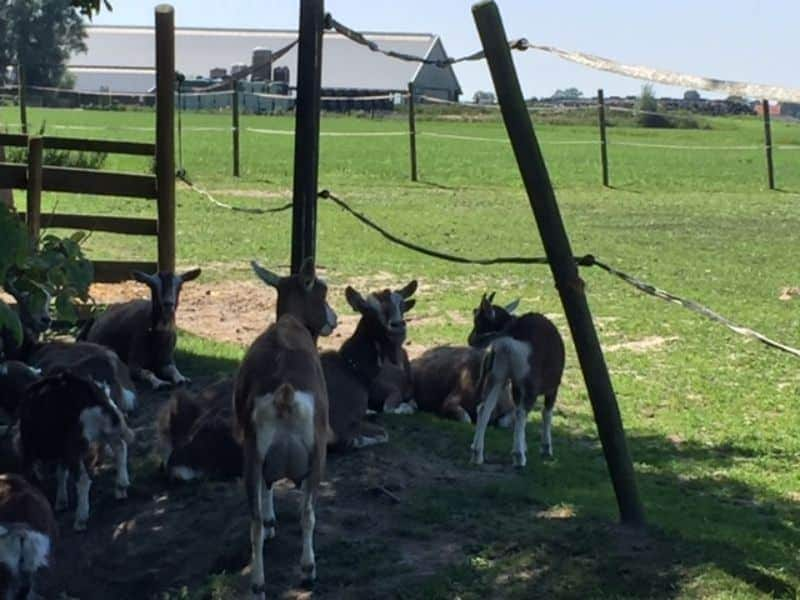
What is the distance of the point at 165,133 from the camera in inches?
491

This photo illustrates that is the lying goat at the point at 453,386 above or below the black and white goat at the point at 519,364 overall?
below

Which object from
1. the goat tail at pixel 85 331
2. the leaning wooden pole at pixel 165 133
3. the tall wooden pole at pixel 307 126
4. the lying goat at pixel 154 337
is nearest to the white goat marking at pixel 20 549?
the tall wooden pole at pixel 307 126

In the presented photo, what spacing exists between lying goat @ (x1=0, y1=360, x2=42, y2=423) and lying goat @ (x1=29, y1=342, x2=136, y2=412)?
125 mm

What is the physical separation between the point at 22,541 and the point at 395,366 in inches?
158

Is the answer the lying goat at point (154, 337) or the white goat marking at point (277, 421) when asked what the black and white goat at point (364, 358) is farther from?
the white goat marking at point (277, 421)

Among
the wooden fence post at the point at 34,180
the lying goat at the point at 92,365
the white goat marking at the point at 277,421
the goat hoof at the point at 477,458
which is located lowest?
the goat hoof at the point at 477,458

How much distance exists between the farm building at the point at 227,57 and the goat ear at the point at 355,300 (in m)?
87.0

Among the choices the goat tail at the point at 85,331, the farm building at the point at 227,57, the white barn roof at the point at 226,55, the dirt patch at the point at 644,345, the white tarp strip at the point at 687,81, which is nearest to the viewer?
the white tarp strip at the point at 687,81

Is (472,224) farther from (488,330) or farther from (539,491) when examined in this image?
(539,491)

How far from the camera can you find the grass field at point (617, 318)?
257 inches

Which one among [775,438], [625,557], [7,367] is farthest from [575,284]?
[7,367]

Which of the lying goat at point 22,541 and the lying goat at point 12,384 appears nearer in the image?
the lying goat at point 22,541

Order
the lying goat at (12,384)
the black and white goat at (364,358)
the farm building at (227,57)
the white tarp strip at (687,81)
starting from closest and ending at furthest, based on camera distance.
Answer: the white tarp strip at (687,81) → the black and white goat at (364,358) → the lying goat at (12,384) → the farm building at (227,57)

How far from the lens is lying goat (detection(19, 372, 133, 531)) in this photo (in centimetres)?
762
